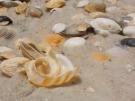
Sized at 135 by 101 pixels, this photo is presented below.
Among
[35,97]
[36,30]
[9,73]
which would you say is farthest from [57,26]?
[35,97]

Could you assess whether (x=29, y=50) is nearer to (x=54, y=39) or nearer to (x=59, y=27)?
(x=54, y=39)

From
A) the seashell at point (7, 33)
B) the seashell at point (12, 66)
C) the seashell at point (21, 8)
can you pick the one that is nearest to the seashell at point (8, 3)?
the seashell at point (21, 8)

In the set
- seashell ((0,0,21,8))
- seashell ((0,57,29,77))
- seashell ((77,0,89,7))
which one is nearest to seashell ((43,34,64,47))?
seashell ((0,57,29,77))

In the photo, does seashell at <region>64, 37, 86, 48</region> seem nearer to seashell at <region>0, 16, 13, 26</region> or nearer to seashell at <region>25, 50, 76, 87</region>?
seashell at <region>25, 50, 76, 87</region>

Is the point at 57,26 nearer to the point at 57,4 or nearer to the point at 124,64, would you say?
the point at 57,4

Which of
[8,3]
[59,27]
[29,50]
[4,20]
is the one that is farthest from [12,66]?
[8,3]

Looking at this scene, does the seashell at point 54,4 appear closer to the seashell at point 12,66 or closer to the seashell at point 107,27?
the seashell at point 107,27
